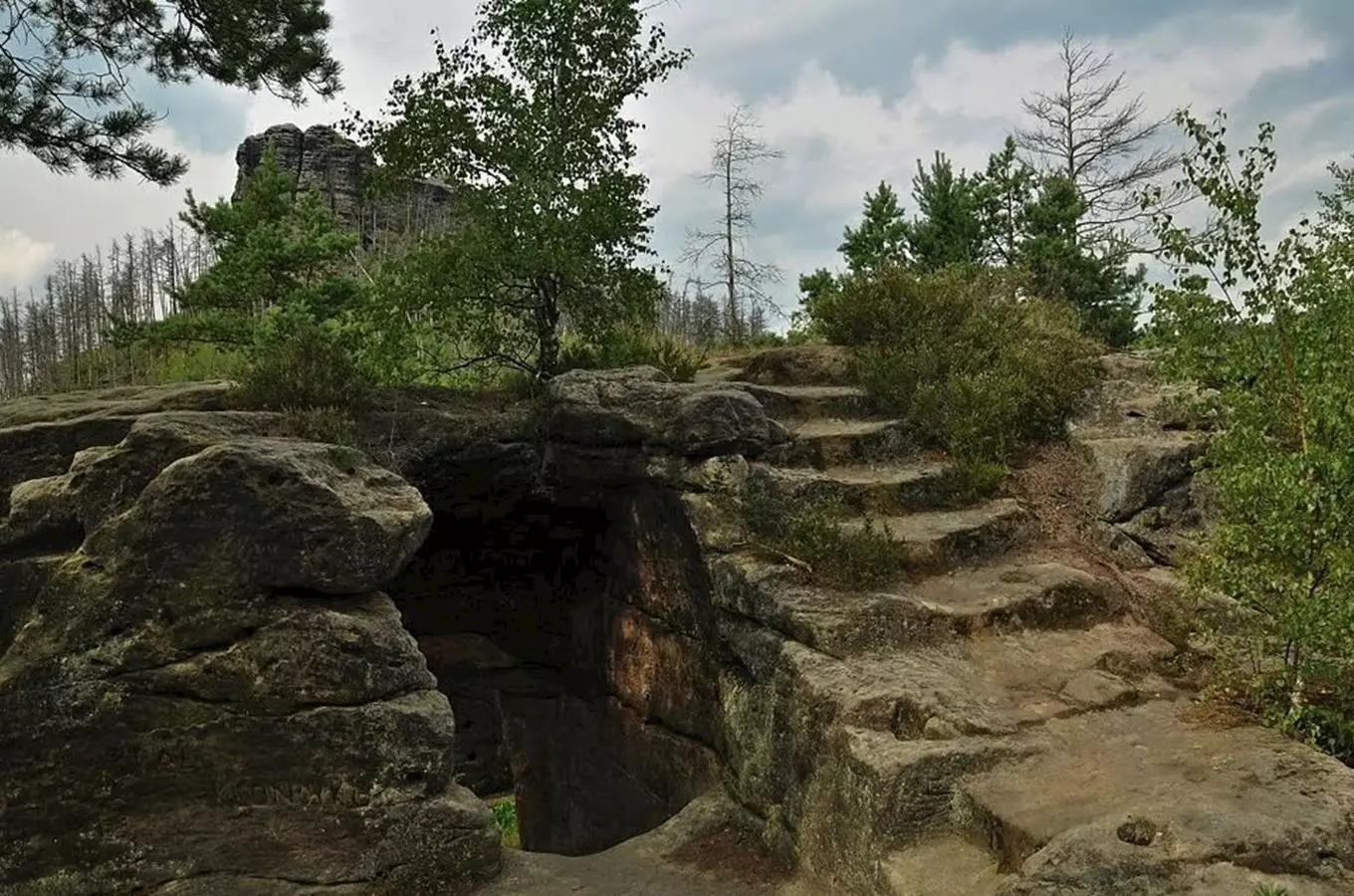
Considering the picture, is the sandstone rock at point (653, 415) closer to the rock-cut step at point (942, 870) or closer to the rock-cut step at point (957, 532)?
the rock-cut step at point (957, 532)

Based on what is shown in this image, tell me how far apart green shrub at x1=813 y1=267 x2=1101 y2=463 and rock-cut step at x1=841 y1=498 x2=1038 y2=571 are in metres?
0.81

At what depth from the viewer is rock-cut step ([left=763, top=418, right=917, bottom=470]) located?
887cm

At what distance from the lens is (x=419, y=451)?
917 cm

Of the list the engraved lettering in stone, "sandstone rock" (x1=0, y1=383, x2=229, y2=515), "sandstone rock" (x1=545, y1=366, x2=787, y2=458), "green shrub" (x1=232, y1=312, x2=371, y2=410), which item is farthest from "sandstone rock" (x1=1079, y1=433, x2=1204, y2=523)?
"sandstone rock" (x1=0, y1=383, x2=229, y2=515)

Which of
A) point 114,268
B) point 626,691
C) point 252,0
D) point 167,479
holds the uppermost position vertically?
point 114,268

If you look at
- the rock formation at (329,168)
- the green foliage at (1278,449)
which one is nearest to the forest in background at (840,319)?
the green foliage at (1278,449)

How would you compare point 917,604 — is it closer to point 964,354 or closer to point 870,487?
point 870,487

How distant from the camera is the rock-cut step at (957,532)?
765 cm

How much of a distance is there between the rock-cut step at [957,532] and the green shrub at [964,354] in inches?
31.8

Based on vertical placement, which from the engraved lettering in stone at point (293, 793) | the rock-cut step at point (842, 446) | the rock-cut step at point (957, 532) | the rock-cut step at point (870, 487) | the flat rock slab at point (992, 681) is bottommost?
the engraved lettering in stone at point (293, 793)

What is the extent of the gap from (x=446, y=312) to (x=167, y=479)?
3825 mm

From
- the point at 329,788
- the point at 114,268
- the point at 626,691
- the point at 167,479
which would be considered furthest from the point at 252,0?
the point at 114,268

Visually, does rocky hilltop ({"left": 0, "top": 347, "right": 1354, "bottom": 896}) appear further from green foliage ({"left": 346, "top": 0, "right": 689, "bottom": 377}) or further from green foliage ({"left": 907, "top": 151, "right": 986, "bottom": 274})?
green foliage ({"left": 907, "top": 151, "right": 986, "bottom": 274})

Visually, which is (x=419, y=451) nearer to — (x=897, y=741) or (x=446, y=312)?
(x=446, y=312)
